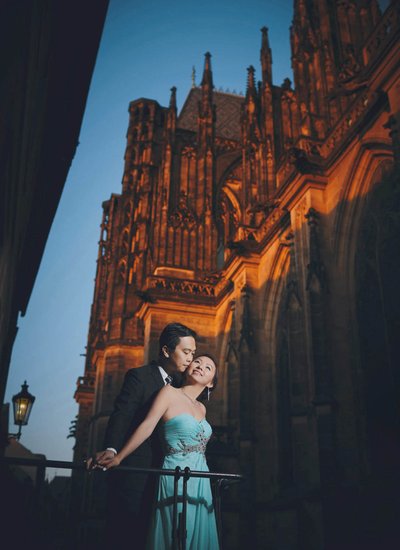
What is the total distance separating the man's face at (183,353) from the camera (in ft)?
9.77

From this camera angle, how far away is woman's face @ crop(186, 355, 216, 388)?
2.92 m

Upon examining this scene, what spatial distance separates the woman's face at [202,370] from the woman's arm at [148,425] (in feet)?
0.64

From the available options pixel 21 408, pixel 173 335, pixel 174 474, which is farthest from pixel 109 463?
pixel 21 408

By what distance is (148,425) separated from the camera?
2.66 meters

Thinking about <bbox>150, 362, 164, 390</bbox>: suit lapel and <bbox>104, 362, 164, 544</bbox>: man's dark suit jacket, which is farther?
<bbox>150, 362, 164, 390</bbox>: suit lapel

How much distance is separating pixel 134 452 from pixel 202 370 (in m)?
0.58

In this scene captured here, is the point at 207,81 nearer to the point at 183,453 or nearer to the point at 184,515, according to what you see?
the point at 183,453

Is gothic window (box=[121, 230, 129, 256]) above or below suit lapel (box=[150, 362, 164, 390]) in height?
above

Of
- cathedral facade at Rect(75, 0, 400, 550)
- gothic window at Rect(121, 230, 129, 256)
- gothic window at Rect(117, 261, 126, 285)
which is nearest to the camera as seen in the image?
cathedral facade at Rect(75, 0, 400, 550)

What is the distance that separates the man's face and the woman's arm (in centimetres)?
24

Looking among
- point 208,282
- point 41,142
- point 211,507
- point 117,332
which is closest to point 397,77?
point 41,142

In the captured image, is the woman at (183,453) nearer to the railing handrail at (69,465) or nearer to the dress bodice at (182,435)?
the dress bodice at (182,435)

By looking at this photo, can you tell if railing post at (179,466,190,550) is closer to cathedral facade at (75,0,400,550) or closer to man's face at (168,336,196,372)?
man's face at (168,336,196,372)

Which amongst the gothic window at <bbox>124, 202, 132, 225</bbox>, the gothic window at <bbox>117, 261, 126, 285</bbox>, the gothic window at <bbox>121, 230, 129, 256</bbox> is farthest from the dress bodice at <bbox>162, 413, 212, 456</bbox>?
the gothic window at <bbox>124, 202, 132, 225</bbox>
